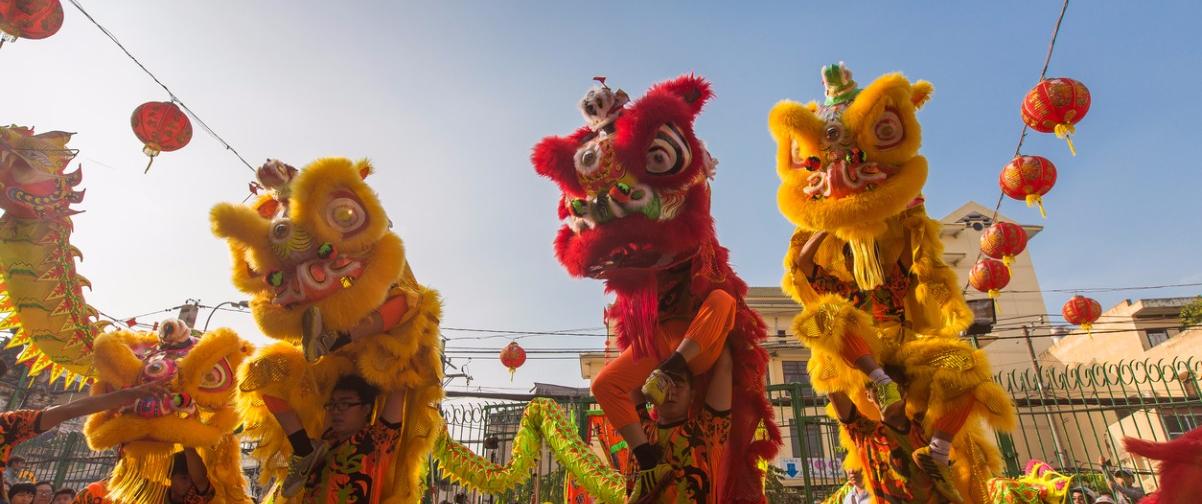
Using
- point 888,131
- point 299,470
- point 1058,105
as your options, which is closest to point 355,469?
point 299,470

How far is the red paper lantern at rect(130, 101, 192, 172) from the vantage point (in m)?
5.57

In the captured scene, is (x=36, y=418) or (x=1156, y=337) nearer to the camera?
(x=36, y=418)

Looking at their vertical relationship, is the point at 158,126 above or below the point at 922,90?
above

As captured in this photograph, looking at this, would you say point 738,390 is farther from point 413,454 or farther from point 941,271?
point 413,454

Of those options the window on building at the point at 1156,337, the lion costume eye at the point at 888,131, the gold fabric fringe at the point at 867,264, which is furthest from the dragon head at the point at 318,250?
the window on building at the point at 1156,337

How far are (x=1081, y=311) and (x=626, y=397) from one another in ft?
41.1

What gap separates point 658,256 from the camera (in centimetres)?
274

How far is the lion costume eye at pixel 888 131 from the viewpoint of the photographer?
10.1ft

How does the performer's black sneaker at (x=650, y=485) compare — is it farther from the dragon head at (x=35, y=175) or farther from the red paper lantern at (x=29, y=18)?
the red paper lantern at (x=29, y=18)

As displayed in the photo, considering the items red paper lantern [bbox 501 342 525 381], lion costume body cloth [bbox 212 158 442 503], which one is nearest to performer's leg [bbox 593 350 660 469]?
lion costume body cloth [bbox 212 158 442 503]

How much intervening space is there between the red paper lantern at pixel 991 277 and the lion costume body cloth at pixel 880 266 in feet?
25.2

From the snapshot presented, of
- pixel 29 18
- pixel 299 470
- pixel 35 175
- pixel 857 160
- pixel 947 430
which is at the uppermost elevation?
pixel 29 18

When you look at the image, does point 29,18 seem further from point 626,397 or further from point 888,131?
point 888,131

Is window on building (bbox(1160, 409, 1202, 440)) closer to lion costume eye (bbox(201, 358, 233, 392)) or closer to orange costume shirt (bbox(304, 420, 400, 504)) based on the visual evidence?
orange costume shirt (bbox(304, 420, 400, 504))
